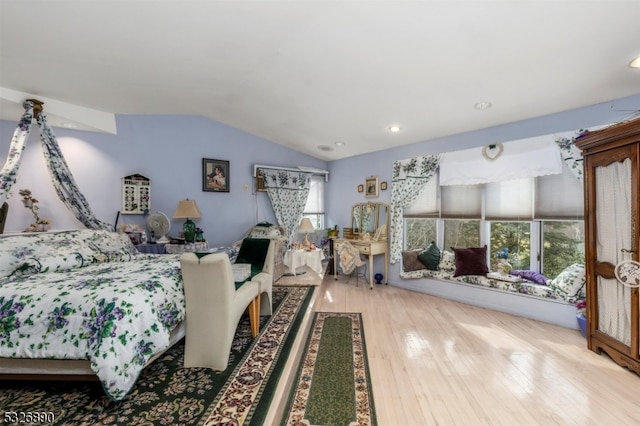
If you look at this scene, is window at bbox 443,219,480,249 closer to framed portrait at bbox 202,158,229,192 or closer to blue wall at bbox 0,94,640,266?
blue wall at bbox 0,94,640,266

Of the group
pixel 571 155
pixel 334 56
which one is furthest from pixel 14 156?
pixel 571 155

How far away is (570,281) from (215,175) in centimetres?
481

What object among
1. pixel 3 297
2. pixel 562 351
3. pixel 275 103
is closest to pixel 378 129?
pixel 275 103

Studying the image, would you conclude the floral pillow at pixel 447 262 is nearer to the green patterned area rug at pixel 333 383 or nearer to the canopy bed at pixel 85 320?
the green patterned area rug at pixel 333 383

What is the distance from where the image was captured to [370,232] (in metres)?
4.73

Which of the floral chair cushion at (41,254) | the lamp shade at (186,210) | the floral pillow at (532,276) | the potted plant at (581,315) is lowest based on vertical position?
the potted plant at (581,315)

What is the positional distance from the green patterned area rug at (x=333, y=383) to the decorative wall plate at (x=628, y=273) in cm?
206

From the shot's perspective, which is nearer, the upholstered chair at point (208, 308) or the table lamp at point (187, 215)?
the upholstered chair at point (208, 308)

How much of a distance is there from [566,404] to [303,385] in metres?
1.67

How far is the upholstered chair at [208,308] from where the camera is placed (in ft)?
6.05

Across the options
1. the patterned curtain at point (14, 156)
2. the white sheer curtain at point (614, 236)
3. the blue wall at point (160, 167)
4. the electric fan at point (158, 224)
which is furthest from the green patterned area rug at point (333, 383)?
the patterned curtain at point (14, 156)

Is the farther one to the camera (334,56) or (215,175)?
(215,175)

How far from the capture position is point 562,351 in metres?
2.31

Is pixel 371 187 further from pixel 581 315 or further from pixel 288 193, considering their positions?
pixel 581 315
